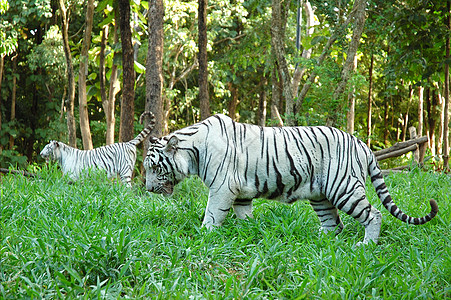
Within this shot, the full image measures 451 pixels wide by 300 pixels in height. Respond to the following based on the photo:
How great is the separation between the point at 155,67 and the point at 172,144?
4.52 m

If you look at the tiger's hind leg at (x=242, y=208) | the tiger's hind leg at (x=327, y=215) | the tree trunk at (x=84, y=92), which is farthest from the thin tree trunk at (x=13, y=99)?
the tiger's hind leg at (x=327, y=215)

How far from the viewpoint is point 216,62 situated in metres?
19.3

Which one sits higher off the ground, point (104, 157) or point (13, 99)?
point (13, 99)

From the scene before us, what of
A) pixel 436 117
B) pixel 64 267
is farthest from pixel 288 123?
pixel 436 117

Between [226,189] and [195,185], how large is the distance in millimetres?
3226

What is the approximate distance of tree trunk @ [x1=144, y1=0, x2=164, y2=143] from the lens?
9.09 metres

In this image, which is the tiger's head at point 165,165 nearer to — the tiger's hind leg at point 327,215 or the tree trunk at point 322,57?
the tiger's hind leg at point 327,215

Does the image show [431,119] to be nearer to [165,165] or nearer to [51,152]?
[51,152]

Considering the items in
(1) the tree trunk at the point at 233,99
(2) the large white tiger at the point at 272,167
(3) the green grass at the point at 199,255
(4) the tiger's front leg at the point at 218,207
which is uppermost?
(1) the tree trunk at the point at 233,99

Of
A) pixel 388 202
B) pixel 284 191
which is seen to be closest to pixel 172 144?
pixel 284 191

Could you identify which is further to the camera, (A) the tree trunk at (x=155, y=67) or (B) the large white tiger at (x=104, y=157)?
(B) the large white tiger at (x=104, y=157)

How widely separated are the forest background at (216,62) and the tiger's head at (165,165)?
13.5 feet

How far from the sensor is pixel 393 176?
27.8ft

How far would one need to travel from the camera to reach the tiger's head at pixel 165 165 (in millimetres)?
5016
